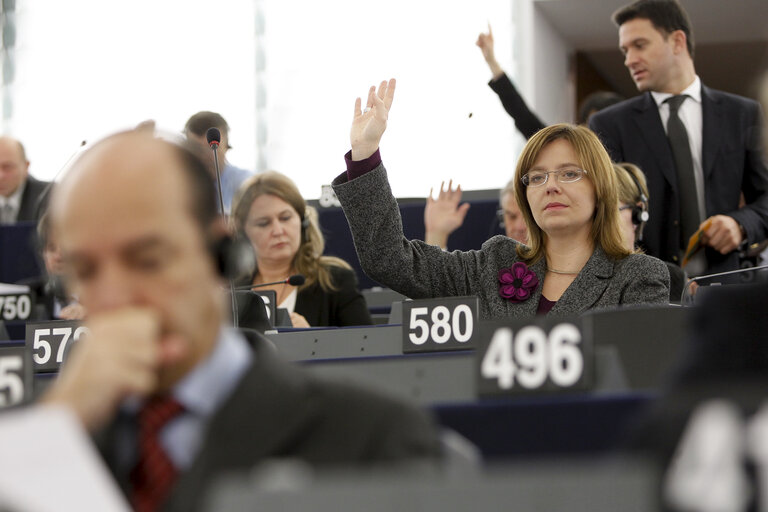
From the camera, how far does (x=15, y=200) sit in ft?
20.3

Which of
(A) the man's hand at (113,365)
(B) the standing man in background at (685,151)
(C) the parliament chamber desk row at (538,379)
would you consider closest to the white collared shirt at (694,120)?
(B) the standing man in background at (685,151)

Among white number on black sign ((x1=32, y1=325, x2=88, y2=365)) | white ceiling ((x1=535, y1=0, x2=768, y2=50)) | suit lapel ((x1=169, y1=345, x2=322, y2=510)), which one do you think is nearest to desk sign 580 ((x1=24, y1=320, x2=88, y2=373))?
white number on black sign ((x1=32, y1=325, x2=88, y2=365))

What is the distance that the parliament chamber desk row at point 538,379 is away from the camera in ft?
4.43

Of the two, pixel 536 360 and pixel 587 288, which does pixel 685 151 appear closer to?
pixel 587 288

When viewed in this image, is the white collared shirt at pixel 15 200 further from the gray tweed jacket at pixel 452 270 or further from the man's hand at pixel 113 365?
the man's hand at pixel 113 365

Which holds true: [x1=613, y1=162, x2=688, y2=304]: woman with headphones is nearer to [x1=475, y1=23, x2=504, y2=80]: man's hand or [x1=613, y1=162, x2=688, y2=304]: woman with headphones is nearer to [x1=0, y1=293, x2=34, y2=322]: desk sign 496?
[x1=475, y1=23, x2=504, y2=80]: man's hand

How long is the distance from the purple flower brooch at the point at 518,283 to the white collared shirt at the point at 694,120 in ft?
5.08

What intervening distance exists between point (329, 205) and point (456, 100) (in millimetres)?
2127

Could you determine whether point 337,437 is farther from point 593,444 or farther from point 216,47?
point 216,47

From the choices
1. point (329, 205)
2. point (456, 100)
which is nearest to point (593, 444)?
point (329, 205)

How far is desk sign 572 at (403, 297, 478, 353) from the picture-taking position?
2.27 meters

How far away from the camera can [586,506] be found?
758 millimetres

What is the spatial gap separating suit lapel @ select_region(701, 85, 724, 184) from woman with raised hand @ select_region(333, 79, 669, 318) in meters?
1.38

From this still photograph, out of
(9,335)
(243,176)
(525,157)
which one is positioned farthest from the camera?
(243,176)
